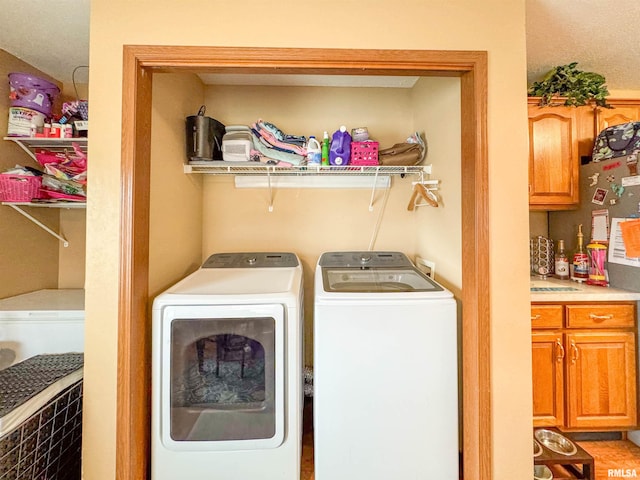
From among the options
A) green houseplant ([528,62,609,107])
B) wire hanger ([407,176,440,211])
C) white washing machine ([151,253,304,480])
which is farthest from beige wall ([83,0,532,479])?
green houseplant ([528,62,609,107])

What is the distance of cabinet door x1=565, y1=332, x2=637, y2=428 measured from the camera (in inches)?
72.5

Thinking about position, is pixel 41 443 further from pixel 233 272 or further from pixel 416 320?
pixel 416 320

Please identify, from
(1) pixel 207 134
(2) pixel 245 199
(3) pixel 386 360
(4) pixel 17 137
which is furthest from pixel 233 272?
(4) pixel 17 137

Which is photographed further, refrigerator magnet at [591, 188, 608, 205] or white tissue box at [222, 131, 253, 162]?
refrigerator magnet at [591, 188, 608, 205]

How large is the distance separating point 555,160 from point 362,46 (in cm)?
179

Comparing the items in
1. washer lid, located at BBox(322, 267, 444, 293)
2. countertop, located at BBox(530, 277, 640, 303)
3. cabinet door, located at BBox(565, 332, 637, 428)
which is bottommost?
cabinet door, located at BBox(565, 332, 637, 428)

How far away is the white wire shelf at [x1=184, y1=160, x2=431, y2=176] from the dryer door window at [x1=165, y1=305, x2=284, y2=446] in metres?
0.98

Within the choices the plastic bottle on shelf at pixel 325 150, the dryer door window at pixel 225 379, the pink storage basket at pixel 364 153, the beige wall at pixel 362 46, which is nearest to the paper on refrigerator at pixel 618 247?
the beige wall at pixel 362 46

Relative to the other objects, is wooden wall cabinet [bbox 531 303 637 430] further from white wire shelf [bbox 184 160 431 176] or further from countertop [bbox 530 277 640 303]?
white wire shelf [bbox 184 160 431 176]

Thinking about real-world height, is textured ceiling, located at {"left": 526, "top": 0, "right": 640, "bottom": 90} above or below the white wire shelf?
above

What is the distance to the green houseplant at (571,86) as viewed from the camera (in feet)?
6.48

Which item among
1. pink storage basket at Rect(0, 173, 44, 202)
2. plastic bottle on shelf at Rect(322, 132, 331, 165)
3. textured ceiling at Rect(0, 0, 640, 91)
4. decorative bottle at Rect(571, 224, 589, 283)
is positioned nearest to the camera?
textured ceiling at Rect(0, 0, 640, 91)

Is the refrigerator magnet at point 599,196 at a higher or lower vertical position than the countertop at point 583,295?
higher

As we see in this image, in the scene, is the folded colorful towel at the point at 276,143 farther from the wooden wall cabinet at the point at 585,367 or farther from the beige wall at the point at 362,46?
the wooden wall cabinet at the point at 585,367
